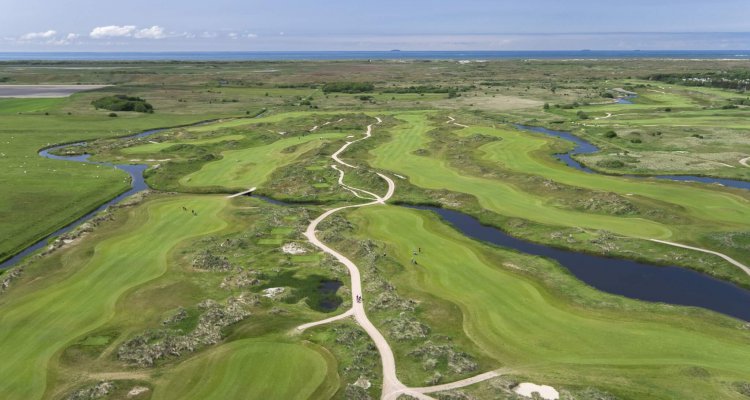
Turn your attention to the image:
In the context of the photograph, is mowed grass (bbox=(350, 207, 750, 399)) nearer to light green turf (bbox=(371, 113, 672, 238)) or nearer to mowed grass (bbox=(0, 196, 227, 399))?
light green turf (bbox=(371, 113, 672, 238))

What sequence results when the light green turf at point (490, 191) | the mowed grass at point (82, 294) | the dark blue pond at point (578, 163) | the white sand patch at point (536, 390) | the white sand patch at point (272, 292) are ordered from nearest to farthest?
1. the white sand patch at point (536, 390)
2. the mowed grass at point (82, 294)
3. the white sand patch at point (272, 292)
4. the light green turf at point (490, 191)
5. the dark blue pond at point (578, 163)

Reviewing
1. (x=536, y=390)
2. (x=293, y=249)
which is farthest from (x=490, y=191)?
(x=536, y=390)

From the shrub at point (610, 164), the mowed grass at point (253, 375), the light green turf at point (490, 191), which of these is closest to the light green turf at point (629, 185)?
the shrub at point (610, 164)

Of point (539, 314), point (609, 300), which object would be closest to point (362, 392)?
point (539, 314)

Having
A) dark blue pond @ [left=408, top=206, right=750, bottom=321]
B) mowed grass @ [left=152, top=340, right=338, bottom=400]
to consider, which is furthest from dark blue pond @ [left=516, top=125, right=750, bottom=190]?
mowed grass @ [left=152, top=340, right=338, bottom=400]

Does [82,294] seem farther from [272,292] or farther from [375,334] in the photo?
[375,334]

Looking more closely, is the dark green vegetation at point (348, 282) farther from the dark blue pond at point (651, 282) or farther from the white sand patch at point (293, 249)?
the dark blue pond at point (651, 282)
